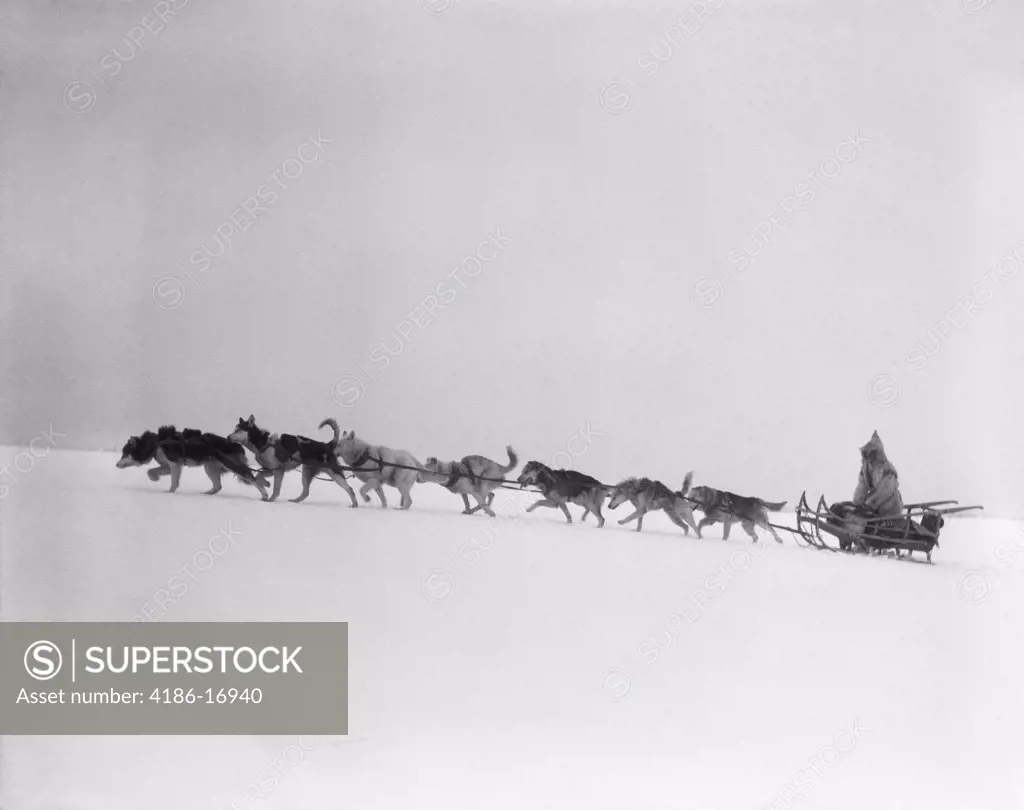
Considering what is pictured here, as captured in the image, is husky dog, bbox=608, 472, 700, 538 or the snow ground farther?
husky dog, bbox=608, 472, 700, 538

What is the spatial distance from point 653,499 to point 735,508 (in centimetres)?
30

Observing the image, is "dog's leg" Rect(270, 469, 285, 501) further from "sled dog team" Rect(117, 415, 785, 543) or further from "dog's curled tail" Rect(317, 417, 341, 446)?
"dog's curled tail" Rect(317, 417, 341, 446)

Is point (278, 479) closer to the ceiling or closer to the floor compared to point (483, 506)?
closer to the ceiling

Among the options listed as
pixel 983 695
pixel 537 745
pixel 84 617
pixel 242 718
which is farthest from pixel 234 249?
pixel 983 695

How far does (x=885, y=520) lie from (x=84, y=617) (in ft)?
9.56

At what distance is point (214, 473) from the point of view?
3.78 m

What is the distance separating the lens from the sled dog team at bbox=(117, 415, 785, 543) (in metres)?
3.77

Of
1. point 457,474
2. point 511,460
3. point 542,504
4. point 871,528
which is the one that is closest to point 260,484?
point 457,474

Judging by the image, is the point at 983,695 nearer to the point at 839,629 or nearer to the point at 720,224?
the point at 839,629

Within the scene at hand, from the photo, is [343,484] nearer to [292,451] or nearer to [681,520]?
[292,451]

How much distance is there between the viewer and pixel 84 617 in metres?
3.76

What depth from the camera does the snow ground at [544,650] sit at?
12.0ft

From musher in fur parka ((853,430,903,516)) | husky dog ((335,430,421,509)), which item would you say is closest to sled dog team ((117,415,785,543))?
husky dog ((335,430,421,509))

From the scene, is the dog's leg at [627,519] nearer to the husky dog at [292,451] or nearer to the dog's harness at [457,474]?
the dog's harness at [457,474]
